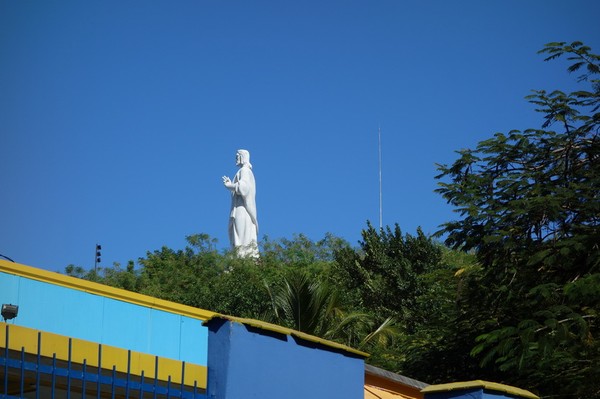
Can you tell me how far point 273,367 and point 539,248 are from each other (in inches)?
391

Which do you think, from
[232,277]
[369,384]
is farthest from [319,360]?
[232,277]

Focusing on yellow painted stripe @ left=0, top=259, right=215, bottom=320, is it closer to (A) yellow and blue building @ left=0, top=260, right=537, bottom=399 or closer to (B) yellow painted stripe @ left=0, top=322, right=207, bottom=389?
(A) yellow and blue building @ left=0, top=260, right=537, bottom=399

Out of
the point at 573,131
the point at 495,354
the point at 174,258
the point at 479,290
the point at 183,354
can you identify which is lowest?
the point at 183,354

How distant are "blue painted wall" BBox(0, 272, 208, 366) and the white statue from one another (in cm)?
2698

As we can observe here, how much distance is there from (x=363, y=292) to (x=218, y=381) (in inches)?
1011

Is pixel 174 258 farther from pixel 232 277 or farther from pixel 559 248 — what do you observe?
pixel 559 248

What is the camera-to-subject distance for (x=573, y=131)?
56.9 feet

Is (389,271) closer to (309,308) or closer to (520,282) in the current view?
(309,308)

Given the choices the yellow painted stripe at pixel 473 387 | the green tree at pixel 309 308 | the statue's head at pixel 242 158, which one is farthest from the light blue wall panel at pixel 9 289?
the statue's head at pixel 242 158

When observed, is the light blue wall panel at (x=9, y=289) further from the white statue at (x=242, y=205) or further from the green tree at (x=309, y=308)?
the white statue at (x=242, y=205)

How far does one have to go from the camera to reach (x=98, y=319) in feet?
31.9

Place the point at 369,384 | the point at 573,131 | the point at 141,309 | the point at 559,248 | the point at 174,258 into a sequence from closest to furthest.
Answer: the point at 141,309 < the point at 369,384 < the point at 559,248 < the point at 573,131 < the point at 174,258

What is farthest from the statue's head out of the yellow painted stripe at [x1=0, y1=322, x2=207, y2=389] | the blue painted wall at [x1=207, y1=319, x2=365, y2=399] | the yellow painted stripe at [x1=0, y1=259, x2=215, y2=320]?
the blue painted wall at [x1=207, y1=319, x2=365, y2=399]

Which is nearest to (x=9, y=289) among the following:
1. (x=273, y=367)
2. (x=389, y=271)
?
(x=273, y=367)
